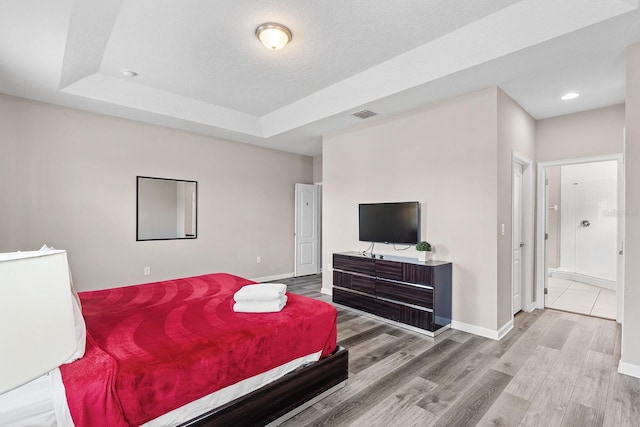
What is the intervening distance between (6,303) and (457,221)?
3728 millimetres

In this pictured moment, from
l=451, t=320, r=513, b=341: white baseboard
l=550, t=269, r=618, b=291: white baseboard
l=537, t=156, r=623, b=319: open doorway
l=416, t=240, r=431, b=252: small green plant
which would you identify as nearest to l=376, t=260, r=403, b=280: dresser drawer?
l=416, t=240, r=431, b=252: small green plant

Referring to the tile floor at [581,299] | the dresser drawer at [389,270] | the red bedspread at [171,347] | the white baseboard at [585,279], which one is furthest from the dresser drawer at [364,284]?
the white baseboard at [585,279]

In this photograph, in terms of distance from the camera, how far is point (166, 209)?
4.82 metres

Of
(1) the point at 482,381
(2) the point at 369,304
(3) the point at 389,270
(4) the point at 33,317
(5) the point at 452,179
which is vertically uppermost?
(5) the point at 452,179

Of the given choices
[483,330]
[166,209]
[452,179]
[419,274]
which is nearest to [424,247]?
[419,274]

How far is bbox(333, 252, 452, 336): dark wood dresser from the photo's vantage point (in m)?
3.39

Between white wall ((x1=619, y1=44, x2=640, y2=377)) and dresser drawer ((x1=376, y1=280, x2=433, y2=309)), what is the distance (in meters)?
1.56

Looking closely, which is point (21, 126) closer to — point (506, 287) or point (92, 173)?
point (92, 173)

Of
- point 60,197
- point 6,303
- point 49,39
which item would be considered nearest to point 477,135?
point 6,303

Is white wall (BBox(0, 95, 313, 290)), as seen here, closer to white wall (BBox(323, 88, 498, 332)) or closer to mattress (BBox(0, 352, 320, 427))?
white wall (BBox(323, 88, 498, 332))

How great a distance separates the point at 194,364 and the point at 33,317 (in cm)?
123

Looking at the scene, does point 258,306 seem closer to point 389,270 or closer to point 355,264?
point 389,270

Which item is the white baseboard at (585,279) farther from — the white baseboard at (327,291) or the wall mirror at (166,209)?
the wall mirror at (166,209)

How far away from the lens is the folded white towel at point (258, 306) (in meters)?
2.25
